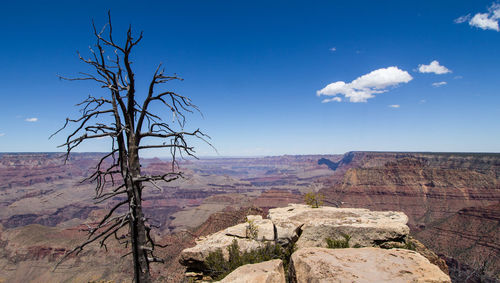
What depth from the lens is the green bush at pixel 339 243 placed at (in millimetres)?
8664

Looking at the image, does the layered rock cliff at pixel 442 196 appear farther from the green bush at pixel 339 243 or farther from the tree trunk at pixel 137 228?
the tree trunk at pixel 137 228

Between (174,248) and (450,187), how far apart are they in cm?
10778

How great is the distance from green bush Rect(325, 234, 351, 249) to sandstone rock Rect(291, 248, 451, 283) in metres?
1.77

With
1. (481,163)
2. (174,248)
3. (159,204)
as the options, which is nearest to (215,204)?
(159,204)

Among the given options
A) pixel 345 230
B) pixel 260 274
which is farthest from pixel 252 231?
pixel 260 274

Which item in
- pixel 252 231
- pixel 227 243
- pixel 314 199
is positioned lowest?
pixel 227 243

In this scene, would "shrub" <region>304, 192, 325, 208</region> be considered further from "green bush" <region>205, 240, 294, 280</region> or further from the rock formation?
"green bush" <region>205, 240, 294, 280</region>

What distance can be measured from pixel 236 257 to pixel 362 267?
4.19 meters

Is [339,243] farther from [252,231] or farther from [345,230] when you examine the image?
[252,231]

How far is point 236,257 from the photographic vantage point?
866 centimetres

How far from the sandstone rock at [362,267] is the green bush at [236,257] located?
2.15 metres

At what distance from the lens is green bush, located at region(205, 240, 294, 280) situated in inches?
332

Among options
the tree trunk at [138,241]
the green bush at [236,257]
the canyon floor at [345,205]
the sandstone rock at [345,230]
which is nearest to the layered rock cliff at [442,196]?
the canyon floor at [345,205]

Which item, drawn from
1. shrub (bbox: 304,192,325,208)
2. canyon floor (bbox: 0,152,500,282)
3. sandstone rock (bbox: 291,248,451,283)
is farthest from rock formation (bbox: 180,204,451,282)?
canyon floor (bbox: 0,152,500,282)
